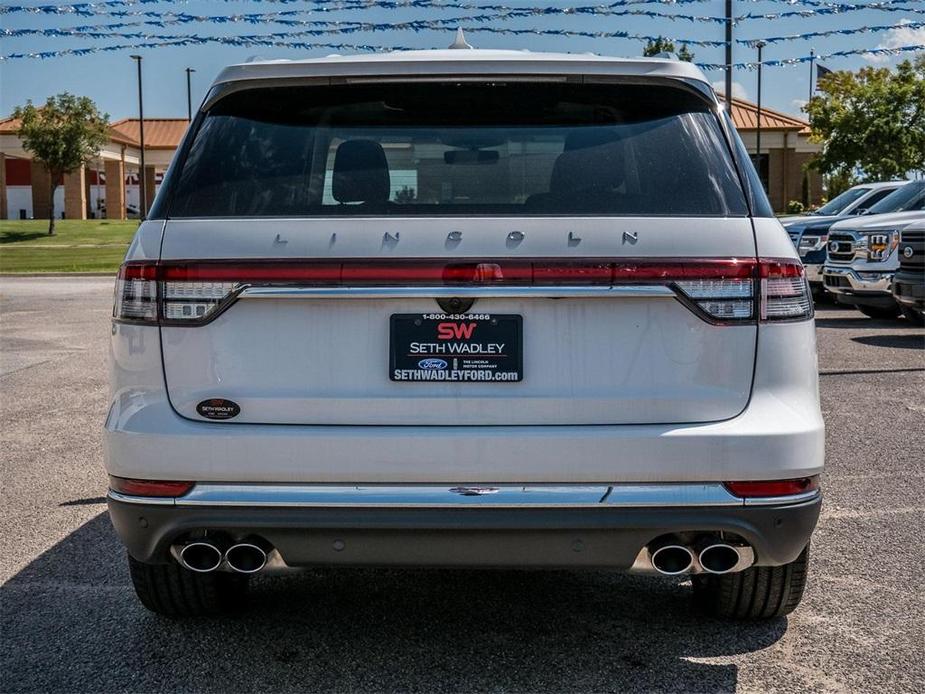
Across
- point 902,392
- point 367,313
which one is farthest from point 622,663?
point 902,392

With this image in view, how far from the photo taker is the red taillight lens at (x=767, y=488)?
10.4ft

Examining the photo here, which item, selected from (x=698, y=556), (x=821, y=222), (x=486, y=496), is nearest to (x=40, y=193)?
(x=821, y=222)

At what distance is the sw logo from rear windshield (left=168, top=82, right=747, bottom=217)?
0.32m

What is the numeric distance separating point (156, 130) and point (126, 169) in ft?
11.5

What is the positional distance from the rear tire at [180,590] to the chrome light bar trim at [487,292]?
1213mm

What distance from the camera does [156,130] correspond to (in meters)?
73.6

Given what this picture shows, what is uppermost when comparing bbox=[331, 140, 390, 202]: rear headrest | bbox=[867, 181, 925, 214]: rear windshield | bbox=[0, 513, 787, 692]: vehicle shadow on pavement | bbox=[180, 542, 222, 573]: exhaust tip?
bbox=[867, 181, 925, 214]: rear windshield

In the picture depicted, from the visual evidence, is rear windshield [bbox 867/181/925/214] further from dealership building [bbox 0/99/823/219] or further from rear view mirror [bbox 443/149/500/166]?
dealership building [bbox 0/99/823/219]

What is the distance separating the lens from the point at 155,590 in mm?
3881

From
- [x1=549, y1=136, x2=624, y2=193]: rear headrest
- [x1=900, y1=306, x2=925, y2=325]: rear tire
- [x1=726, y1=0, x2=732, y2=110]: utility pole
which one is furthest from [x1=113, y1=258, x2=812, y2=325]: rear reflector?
[x1=726, y1=0, x2=732, y2=110]: utility pole

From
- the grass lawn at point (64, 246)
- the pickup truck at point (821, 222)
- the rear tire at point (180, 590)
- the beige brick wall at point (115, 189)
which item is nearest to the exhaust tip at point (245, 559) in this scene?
the rear tire at point (180, 590)

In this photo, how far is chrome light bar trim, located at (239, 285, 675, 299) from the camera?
124 inches

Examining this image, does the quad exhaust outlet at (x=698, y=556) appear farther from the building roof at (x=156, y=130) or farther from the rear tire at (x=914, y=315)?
the building roof at (x=156, y=130)

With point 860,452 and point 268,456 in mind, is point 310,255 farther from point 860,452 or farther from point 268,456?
point 860,452
